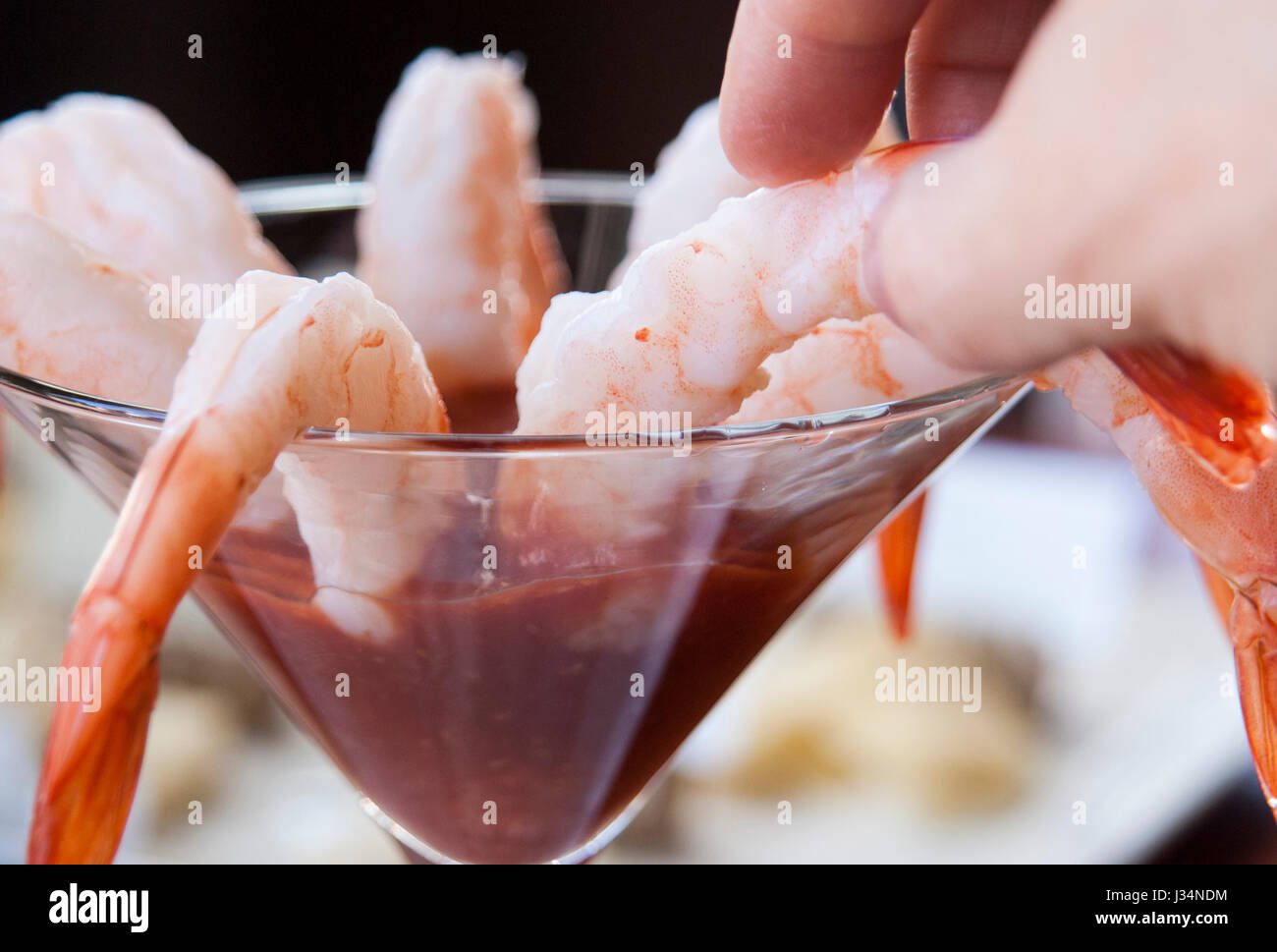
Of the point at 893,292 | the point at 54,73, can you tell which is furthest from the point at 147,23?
the point at 893,292

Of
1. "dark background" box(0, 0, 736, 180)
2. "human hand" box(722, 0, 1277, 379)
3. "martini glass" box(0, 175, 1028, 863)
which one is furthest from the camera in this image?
"dark background" box(0, 0, 736, 180)

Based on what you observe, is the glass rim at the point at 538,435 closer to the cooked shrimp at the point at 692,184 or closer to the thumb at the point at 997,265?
the thumb at the point at 997,265

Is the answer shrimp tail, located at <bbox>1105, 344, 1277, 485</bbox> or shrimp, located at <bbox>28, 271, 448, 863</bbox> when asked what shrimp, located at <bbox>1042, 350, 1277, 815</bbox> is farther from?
shrimp, located at <bbox>28, 271, 448, 863</bbox>

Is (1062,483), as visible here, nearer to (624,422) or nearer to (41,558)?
(624,422)

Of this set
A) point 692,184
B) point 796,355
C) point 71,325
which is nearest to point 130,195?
point 71,325

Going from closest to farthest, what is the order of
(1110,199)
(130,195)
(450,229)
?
(1110,199) → (130,195) → (450,229)

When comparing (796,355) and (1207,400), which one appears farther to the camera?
(796,355)

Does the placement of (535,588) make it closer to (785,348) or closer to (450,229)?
(785,348)

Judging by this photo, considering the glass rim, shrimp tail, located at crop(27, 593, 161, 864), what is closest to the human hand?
the glass rim
